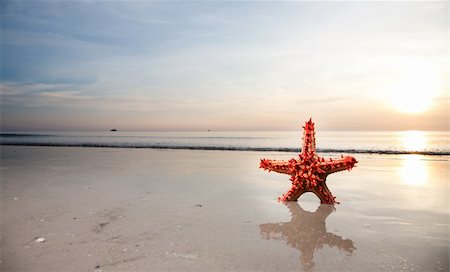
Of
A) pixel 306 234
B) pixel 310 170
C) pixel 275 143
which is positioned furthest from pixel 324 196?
pixel 275 143

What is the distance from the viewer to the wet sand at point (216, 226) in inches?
114

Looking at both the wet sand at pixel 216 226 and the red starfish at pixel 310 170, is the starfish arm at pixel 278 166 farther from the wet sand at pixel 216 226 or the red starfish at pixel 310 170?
the wet sand at pixel 216 226

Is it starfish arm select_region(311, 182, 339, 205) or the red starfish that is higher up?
the red starfish

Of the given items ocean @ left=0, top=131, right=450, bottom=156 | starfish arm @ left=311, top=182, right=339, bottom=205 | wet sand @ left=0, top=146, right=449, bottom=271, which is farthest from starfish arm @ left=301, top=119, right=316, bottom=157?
ocean @ left=0, top=131, right=450, bottom=156

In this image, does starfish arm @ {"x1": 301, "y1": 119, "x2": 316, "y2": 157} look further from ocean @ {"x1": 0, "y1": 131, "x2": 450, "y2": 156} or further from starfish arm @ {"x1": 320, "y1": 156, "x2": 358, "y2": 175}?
ocean @ {"x1": 0, "y1": 131, "x2": 450, "y2": 156}

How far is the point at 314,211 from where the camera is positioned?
15.5 feet

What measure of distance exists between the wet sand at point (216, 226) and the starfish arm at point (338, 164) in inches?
24.7

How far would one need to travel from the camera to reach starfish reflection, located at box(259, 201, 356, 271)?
3209 mm

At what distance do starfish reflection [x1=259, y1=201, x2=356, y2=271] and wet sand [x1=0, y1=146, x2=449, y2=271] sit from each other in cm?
1

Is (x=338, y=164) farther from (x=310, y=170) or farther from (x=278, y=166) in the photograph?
(x=278, y=166)

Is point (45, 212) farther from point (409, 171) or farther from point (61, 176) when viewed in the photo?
point (409, 171)

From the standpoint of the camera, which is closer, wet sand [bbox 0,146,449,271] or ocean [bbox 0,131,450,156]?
wet sand [bbox 0,146,449,271]

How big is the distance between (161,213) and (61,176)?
4.35 metres

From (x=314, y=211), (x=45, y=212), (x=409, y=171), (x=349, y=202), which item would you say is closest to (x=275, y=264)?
(x=314, y=211)
